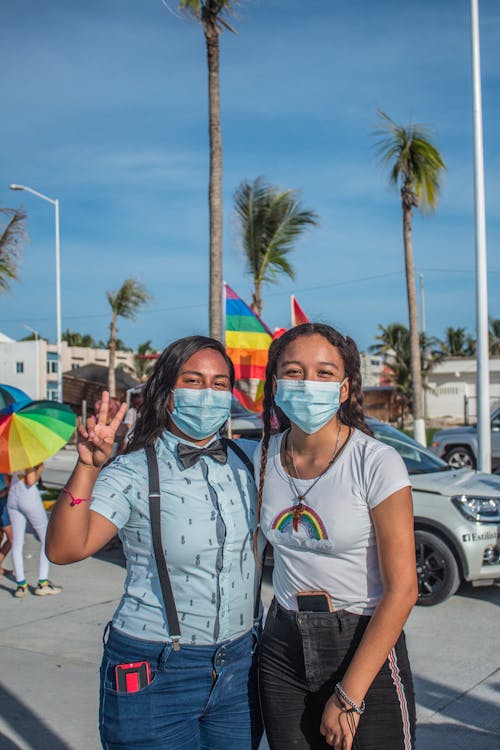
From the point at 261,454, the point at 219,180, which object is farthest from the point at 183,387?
the point at 219,180

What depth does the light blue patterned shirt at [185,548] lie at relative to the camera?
2.43 m

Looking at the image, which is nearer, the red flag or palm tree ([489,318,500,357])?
the red flag

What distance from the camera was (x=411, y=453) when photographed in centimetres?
838

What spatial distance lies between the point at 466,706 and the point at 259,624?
2.78 metres

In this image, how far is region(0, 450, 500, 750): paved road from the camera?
14.8 feet

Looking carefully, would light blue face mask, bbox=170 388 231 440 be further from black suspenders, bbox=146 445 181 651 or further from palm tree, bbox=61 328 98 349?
palm tree, bbox=61 328 98 349

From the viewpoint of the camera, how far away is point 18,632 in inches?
258

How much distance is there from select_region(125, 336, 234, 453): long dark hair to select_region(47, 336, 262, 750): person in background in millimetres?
112

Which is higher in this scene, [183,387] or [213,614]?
[183,387]

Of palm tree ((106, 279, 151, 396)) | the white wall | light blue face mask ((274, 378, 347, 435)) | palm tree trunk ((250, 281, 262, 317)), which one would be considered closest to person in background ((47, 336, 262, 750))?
light blue face mask ((274, 378, 347, 435))

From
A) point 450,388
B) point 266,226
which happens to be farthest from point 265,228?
point 450,388

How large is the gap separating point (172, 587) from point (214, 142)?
11065 mm

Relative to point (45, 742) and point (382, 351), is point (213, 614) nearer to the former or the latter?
point (45, 742)

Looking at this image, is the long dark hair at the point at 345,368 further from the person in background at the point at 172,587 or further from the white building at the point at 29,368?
the white building at the point at 29,368
